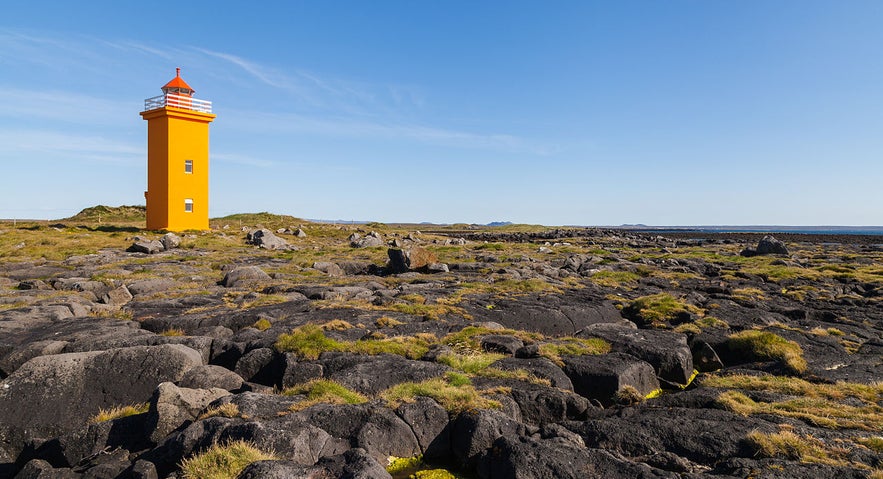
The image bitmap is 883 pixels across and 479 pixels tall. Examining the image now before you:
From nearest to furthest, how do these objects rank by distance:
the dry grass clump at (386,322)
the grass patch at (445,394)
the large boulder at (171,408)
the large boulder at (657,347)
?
1. the large boulder at (171,408)
2. the grass patch at (445,394)
3. the large boulder at (657,347)
4. the dry grass clump at (386,322)

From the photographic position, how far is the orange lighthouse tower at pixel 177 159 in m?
59.6

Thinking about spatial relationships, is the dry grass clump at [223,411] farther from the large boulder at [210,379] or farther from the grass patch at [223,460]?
the large boulder at [210,379]

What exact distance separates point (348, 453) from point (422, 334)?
10.3 m

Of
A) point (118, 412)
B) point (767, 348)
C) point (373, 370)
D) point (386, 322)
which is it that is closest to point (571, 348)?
point (373, 370)

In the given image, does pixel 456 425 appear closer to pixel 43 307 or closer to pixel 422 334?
pixel 422 334

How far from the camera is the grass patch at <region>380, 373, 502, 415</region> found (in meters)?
12.8

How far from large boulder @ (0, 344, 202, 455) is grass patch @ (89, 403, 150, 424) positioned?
8.3 inches

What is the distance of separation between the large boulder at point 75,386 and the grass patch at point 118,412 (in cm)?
21

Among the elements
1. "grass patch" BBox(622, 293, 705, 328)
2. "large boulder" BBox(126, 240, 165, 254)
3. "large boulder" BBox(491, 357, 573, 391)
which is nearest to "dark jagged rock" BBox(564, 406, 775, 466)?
"large boulder" BBox(491, 357, 573, 391)

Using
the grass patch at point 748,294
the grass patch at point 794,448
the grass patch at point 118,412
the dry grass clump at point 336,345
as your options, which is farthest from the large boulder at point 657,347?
the grass patch at point 118,412

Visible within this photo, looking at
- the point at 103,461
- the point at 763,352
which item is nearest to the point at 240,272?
the point at 103,461

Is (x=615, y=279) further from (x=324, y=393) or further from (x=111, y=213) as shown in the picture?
(x=111, y=213)

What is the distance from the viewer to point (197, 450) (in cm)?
1006

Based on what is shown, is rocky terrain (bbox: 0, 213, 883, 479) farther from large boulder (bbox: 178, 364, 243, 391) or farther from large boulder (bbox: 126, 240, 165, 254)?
large boulder (bbox: 126, 240, 165, 254)
